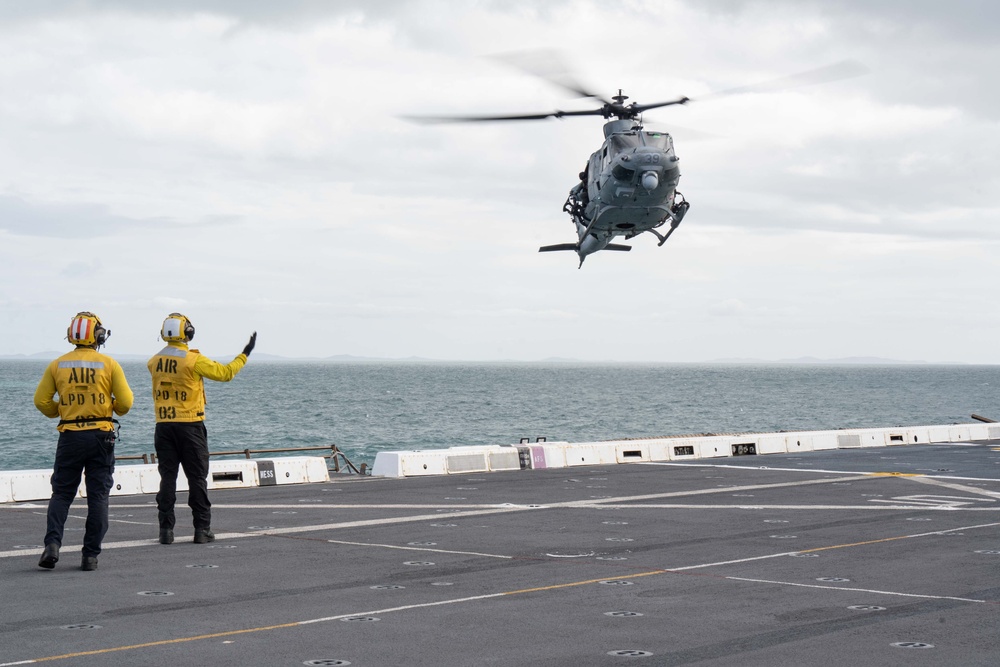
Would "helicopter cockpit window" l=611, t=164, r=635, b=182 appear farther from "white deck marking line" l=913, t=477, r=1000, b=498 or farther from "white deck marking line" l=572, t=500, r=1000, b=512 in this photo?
"white deck marking line" l=572, t=500, r=1000, b=512

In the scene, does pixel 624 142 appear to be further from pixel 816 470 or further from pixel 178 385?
pixel 178 385

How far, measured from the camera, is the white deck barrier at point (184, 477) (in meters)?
16.9

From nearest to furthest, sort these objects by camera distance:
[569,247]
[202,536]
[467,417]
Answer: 1. [202,536]
2. [569,247]
3. [467,417]

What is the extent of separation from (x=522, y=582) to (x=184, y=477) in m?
10.7

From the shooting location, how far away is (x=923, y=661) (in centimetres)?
694

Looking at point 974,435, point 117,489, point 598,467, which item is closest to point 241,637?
point 117,489

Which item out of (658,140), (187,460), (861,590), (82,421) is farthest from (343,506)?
(658,140)

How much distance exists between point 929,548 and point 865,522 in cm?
243

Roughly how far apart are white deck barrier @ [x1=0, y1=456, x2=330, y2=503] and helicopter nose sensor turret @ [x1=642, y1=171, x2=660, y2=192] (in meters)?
10.7

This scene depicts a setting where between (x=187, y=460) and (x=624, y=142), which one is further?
(x=624, y=142)

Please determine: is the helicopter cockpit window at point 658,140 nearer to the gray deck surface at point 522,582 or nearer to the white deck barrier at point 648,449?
the white deck barrier at point 648,449

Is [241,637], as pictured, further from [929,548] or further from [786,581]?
[929,548]

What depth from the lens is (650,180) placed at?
26453 mm

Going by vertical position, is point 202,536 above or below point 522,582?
above
